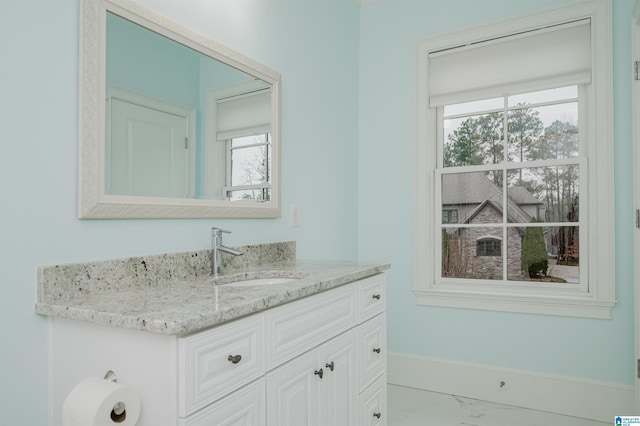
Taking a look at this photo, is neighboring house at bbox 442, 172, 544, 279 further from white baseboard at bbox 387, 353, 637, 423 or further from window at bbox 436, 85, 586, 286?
white baseboard at bbox 387, 353, 637, 423

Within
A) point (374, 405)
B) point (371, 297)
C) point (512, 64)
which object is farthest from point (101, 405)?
point (512, 64)

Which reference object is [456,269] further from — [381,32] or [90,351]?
[90,351]

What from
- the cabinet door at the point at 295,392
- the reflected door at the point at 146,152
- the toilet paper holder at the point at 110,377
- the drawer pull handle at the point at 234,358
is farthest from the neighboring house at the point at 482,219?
the toilet paper holder at the point at 110,377

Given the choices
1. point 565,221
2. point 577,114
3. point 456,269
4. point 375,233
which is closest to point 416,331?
point 456,269

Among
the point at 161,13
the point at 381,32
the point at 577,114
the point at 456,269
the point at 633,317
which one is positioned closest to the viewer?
the point at 161,13

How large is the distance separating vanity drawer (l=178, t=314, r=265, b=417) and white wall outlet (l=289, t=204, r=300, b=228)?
1.12 m

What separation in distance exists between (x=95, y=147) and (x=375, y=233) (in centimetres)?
203

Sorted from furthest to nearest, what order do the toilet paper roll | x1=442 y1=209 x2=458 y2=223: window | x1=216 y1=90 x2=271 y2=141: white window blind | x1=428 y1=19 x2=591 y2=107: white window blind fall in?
x1=442 y1=209 x2=458 y2=223: window
x1=428 y1=19 x2=591 y2=107: white window blind
x1=216 y1=90 x2=271 y2=141: white window blind
the toilet paper roll

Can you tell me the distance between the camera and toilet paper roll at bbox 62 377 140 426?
84 cm

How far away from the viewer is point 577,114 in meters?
2.42

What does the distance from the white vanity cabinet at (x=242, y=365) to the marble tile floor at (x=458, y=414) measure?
2.61 ft

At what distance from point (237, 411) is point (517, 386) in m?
2.07

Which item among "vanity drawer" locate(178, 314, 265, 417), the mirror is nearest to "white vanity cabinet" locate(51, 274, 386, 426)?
"vanity drawer" locate(178, 314, 265, 417)

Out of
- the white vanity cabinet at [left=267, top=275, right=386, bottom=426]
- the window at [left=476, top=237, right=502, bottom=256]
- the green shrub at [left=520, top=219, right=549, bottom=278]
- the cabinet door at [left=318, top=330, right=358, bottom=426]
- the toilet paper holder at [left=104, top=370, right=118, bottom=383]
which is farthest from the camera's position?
the window at [left=476, top=237, right=502, bottom=256]
